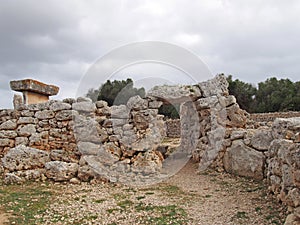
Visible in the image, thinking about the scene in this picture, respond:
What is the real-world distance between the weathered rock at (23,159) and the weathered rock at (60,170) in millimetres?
462

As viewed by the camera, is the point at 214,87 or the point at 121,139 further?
the point at 214,87

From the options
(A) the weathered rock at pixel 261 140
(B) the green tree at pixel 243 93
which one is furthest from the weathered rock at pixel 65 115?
(B) the green tree at pixel 243 93

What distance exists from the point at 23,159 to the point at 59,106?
175 cm

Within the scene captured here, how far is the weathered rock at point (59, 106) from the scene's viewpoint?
27.1 ft

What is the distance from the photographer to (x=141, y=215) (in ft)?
15.6

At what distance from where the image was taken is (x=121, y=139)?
316 inches

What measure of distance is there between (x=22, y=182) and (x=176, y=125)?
11590mm

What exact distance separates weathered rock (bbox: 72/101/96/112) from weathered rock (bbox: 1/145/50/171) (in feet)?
5.18

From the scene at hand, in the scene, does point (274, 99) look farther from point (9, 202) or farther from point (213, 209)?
point (9, 202)

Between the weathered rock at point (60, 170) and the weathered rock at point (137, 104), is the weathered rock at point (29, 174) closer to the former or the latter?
the weathered rock at point (60, 170)

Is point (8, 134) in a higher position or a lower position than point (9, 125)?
lower

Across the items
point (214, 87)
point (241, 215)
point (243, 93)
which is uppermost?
point (243, 93)

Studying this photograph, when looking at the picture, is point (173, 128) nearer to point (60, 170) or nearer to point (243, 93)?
point (243, 93)

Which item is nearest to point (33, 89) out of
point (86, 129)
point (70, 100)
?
point (70, 100)
